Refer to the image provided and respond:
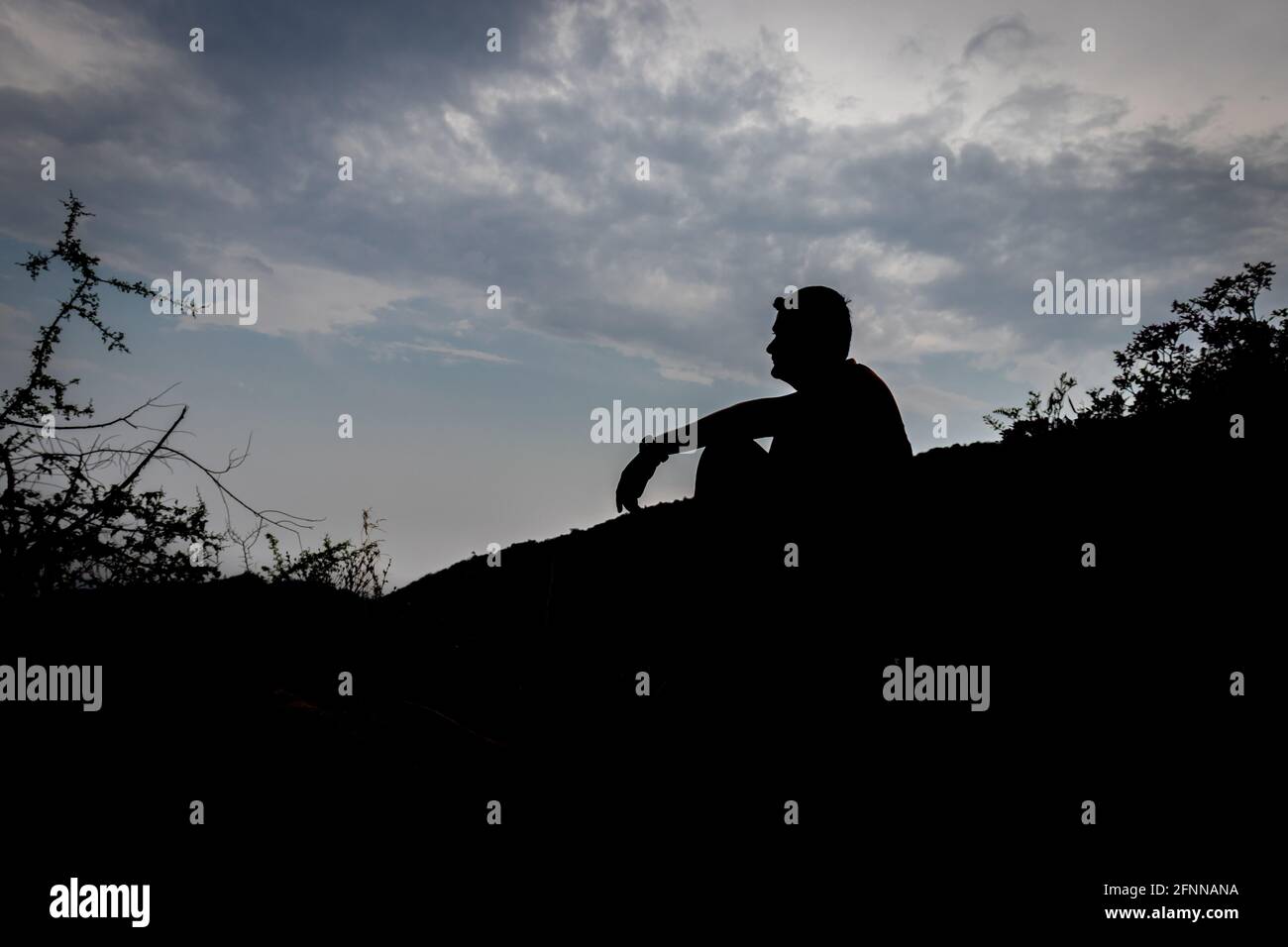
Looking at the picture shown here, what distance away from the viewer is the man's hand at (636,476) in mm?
3936

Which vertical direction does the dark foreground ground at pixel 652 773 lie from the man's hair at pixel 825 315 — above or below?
below

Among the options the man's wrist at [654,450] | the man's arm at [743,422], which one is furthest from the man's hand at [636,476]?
the man's arm at [743,422]

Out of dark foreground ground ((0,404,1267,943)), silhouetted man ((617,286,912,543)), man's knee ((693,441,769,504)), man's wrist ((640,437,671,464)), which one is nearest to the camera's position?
dark foreground ground ((0,404,1267,943))

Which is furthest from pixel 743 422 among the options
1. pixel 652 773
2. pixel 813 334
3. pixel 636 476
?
pixel 652 773

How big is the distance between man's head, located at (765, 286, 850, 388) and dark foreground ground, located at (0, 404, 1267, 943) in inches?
27.1

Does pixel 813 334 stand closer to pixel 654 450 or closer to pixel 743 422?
pixel 743 422

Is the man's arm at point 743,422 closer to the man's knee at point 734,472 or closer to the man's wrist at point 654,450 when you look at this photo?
the man's knee at point 734,472

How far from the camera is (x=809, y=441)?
3.41 m

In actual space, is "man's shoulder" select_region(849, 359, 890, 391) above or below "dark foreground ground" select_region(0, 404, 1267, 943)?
above

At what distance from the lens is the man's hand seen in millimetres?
3936

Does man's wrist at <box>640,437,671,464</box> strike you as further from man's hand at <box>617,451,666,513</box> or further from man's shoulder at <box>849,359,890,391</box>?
man's shoulder at <box>849,359,890,391</box>

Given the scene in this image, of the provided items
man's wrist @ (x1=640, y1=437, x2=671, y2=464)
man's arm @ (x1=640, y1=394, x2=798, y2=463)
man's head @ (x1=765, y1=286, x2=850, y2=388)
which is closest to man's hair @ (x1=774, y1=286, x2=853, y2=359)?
man's head @ (x1=765, y1=286, x2=850, y2=388)

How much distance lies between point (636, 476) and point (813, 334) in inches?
43.4
